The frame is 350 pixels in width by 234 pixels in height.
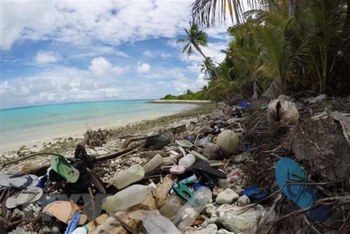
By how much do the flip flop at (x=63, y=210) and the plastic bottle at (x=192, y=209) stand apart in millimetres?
1001

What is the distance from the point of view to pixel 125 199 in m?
3.23

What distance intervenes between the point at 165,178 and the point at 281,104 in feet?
6.67

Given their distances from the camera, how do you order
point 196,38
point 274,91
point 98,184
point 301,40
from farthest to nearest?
point 196,38, point 274,91, point 301,40, point 98,184

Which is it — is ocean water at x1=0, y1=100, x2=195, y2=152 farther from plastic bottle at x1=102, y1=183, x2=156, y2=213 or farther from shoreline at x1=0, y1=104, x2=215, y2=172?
plastic bottle at x1=102, y1=183, x2=156, y2=213

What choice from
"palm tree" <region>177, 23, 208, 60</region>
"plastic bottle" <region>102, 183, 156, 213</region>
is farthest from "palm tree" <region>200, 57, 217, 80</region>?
"plastic bottle" <region>102, 183, 156, 213</region>

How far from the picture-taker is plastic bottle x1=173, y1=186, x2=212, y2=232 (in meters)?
2.94

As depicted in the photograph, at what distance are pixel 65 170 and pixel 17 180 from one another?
869mm

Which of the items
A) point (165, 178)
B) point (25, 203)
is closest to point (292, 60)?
point (165, 178)

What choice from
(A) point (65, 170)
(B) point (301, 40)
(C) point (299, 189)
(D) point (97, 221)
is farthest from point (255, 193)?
(B) point (301, 40)

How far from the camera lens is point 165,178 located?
3.66m

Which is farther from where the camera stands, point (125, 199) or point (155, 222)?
point (125, 199)

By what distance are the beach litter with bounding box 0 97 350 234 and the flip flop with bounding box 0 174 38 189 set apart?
1 centimetres

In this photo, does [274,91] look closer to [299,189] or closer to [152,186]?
[152,186]

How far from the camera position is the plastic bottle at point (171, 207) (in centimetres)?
305
